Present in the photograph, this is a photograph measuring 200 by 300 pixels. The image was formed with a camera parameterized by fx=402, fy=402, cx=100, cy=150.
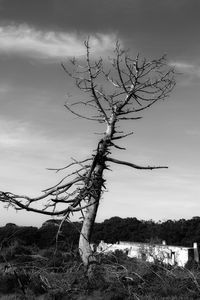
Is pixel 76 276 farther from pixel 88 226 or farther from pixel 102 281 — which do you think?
pixel 88 226

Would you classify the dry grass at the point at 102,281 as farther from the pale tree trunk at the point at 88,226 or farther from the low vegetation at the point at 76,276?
the pale tree trunk at the point at 88,226

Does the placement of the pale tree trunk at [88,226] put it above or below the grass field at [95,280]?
above

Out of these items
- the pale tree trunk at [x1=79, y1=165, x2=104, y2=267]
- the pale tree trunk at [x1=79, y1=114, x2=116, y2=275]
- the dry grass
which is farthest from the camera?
the pale tree trunk at [x1=79, y1=165, x2=104, y2=267]

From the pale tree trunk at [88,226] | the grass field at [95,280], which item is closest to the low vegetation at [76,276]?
the grass field at [95,280]

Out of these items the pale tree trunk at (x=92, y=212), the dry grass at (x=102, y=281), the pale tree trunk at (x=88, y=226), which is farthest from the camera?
the pale tree trunk at (x=88, y=226)

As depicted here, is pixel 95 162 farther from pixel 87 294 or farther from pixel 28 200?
pixel 87 294

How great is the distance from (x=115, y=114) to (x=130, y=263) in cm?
226

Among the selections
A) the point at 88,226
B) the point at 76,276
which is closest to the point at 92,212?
the point at 88,226

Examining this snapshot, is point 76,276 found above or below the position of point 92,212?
below

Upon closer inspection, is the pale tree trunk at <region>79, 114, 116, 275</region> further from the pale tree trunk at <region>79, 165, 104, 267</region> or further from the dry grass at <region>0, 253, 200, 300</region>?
the dry grass at <region>0, 253, 200, 300</region>

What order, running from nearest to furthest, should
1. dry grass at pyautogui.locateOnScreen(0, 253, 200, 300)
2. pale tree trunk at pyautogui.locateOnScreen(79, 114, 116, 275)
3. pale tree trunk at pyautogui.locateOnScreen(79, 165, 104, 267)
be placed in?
dry grass at pyautogui.locateOnScreen(0, 253, 200, 300) → pale tree trunk at pyautogui.locateOnScreen(79, 114, 116, 275) → pale tree trunk at pyautogui.locateOnScreen(79, 165, 104, 267)

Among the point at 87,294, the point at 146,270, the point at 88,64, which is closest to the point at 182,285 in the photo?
the point at 146,270

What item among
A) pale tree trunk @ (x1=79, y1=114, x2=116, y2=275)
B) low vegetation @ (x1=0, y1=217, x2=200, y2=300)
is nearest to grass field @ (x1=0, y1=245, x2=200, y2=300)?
low vegetation @ (x1=0, y1=217, x2=200, y2=300)

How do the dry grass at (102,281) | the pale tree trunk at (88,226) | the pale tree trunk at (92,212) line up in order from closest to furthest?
the dry grass at (102,281)
the pale tree trunk at (92,212)
the pale tree trunk at (88,226)
